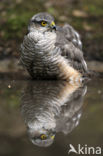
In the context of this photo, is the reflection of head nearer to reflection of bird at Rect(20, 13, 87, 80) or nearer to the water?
the water

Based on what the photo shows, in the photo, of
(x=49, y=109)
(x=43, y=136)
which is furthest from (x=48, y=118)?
(x=43, y=136)

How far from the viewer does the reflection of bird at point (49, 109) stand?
2812 mm

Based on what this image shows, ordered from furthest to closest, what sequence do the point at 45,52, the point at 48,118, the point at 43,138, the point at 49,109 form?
the point at 45,52, the point at 49,109, the point at 48,118, the point at 43,138

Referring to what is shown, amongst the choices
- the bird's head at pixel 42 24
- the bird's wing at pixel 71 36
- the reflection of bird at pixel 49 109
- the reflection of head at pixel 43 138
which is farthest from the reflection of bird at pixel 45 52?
the reflection of head at pixel 43 138

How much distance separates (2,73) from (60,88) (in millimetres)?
2100

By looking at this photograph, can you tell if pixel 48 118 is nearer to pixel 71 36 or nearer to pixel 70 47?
pixel 70 47

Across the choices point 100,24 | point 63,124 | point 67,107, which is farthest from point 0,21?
point 63,124

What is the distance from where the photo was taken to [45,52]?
5461mm

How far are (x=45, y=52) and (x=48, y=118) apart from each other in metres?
2.29

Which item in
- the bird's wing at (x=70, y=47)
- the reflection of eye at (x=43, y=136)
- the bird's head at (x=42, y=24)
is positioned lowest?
the bird's wing at (x=70, y=47)

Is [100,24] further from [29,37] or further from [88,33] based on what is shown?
[29,37]

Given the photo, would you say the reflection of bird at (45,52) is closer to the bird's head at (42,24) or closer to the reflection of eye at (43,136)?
the bird's head at (42,24)

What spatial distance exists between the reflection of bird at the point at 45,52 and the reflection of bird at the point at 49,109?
25 centimetres

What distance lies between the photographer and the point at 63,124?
3082 mm
